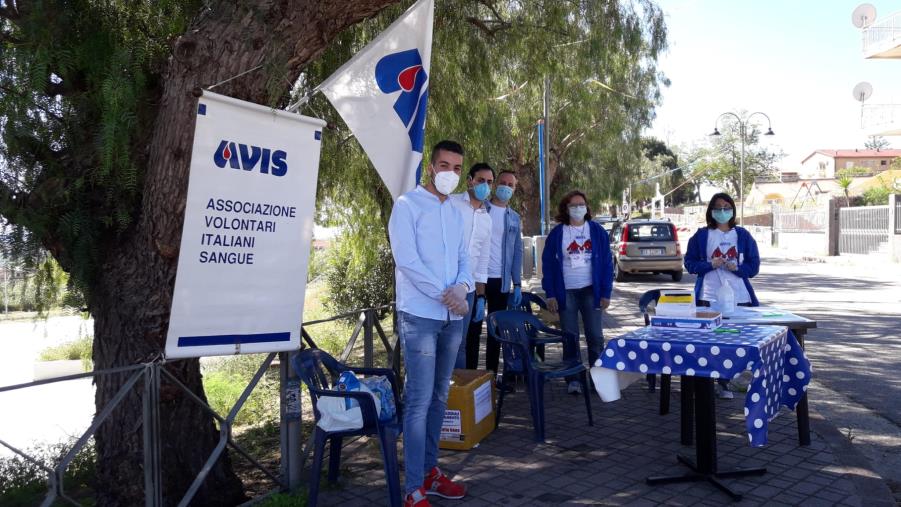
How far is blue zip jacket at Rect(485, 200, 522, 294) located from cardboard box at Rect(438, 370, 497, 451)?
167 cm

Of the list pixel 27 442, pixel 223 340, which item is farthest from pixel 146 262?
pixel 27 442

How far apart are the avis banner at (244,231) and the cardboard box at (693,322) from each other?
2.34 meters

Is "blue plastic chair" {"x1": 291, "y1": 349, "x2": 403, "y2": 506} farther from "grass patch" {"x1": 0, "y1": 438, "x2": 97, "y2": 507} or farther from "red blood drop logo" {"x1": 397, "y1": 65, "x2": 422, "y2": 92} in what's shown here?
"red blood drop logo" {"x1": 397, "y1": 65, "x2": 422, "y2": 92}

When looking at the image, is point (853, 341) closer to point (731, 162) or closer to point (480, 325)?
point (480, 325)

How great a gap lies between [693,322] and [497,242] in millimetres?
2609

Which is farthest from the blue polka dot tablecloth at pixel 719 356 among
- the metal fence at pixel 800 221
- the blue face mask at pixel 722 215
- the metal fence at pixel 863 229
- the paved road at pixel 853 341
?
the metal fence at pixel 800 221

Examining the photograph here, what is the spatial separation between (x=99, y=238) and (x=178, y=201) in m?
0.64

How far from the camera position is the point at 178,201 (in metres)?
4.05

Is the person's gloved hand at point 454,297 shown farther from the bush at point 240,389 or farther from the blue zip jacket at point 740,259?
the bush at point 240,389

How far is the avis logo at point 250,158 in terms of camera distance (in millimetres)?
3828

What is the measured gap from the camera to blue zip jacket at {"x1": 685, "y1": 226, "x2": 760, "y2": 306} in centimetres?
621

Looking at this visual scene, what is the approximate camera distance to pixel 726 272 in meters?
6.23

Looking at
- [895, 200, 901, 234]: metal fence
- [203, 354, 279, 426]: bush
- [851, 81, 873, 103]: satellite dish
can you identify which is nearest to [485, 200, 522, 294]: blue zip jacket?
[203, 354, 279, 426]: bush

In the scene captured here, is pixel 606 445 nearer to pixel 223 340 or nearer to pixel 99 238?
pixel 223 340
